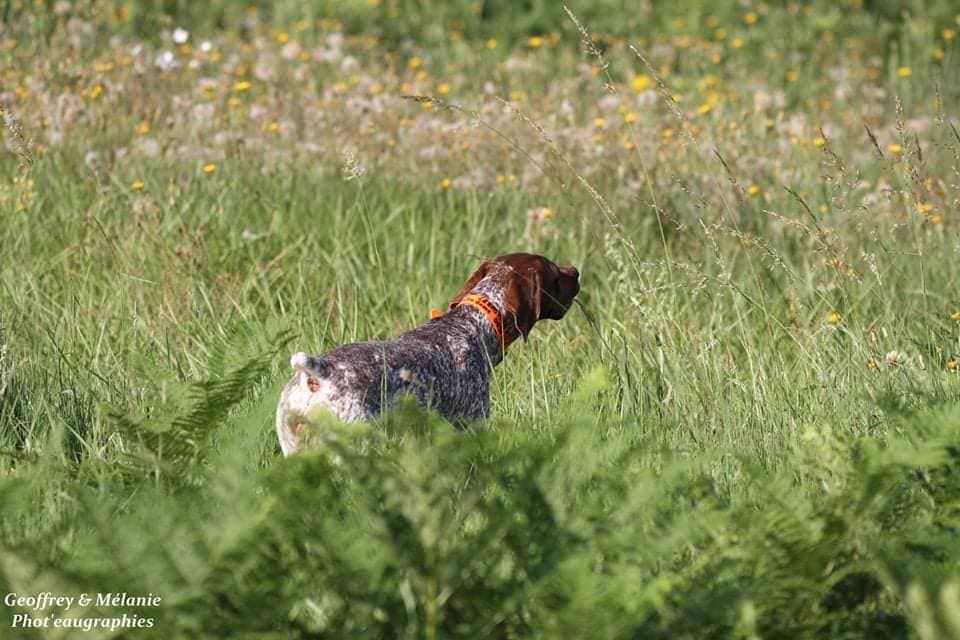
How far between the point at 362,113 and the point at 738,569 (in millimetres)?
4233

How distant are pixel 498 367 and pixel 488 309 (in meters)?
0.41

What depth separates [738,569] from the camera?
7.42 ft

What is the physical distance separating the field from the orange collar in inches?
6.8

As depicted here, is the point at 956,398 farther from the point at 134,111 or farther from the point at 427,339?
the point at 134,111

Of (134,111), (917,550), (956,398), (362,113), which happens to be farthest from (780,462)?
(134,111)

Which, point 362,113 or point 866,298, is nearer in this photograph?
point 866,298

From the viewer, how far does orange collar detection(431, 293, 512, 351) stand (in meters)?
3.52

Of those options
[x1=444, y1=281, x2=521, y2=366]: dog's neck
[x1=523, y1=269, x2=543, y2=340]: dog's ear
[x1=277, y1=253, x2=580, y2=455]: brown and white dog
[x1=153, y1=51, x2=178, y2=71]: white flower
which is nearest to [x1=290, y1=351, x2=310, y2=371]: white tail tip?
[x1=277, y1=253, x2=580, y2=455]: brown and white dog

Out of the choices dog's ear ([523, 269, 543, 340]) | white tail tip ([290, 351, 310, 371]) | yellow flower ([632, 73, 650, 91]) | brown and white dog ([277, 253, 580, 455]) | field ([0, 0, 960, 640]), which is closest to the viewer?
field ([0, 0, 960, 640])

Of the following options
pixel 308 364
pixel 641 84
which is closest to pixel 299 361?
pixel 308 364

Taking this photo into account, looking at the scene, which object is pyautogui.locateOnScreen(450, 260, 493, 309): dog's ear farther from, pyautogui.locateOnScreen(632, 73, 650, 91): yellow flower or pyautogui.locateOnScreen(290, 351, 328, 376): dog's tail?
pyautogui.locateOnScreen(632, 73, 650, 91): yellow flower

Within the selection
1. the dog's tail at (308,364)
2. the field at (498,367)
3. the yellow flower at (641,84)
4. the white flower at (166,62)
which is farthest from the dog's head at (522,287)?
the yellow flower at (641,84)

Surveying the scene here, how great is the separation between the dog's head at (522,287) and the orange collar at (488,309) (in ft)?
0.07

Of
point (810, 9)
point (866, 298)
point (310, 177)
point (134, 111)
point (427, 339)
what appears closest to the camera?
point (427, 339)
